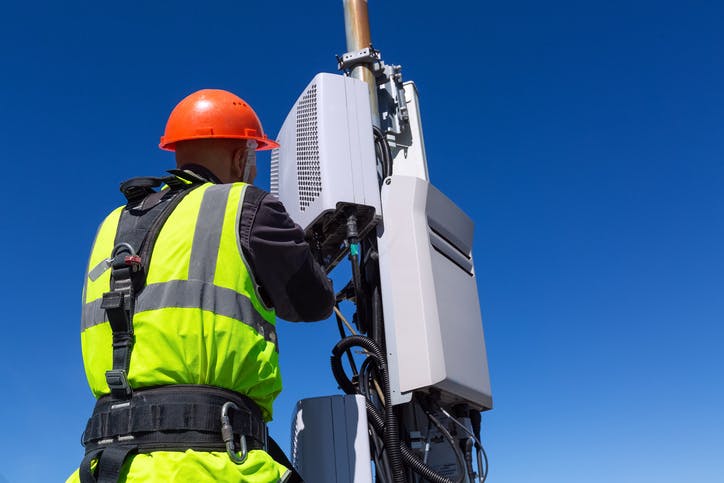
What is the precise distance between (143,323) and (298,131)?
147cm

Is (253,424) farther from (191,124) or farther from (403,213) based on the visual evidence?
(403,213)

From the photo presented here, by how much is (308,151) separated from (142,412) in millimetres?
1482

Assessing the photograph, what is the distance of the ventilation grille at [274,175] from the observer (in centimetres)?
314

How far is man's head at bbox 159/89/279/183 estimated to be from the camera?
2.06 metres

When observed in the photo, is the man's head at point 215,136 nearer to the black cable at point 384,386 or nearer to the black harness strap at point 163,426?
the black harness strap at point 163,426

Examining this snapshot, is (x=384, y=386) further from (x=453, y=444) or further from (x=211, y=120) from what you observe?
Answer: (x=211, y=120)

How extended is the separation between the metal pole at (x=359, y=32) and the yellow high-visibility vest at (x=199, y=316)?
1.66 meters

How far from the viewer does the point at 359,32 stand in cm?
334

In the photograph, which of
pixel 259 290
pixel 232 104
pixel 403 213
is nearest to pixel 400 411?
pixel 403 213

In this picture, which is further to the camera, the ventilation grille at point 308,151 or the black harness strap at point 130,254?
the ventilation grille at point 308,151

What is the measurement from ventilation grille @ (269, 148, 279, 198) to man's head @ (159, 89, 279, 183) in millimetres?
966

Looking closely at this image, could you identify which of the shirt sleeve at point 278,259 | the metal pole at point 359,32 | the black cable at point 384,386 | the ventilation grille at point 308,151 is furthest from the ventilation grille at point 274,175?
the shirt sleeve at point 278,259

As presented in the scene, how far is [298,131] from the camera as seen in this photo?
289 cm

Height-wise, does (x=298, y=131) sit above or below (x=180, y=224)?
above
